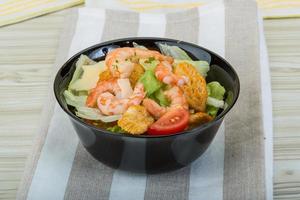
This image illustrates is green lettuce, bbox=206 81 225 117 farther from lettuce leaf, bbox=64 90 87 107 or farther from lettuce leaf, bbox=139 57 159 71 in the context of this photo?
lettuce leaf, bbox=64 90 87 107

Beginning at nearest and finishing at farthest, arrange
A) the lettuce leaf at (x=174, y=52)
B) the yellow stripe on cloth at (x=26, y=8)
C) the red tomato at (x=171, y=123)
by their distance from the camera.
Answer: the red tomato at (x=171, y=123), the lettuce leaf at (x=174, y=52), the yellow stripe on cloth at (x=26, y=8)

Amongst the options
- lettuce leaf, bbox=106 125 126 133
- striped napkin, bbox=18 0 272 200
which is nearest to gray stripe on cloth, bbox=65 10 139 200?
striped napkin, bbox=18 0 272 200

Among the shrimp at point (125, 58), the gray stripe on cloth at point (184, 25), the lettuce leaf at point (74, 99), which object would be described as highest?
the shrimp at point (125, 58)

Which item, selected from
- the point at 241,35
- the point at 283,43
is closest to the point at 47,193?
the point at 241,35

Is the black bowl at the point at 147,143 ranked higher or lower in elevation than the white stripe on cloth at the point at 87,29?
higher

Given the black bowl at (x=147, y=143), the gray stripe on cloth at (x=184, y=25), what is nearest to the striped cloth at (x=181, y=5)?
the gray stripe on cloth at (x=184, y=25)

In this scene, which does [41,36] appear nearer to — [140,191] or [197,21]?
[197,21]

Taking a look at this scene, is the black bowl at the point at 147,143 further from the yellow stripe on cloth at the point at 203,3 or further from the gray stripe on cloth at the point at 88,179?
the yellow stripe on cloth at the point at 203,3
